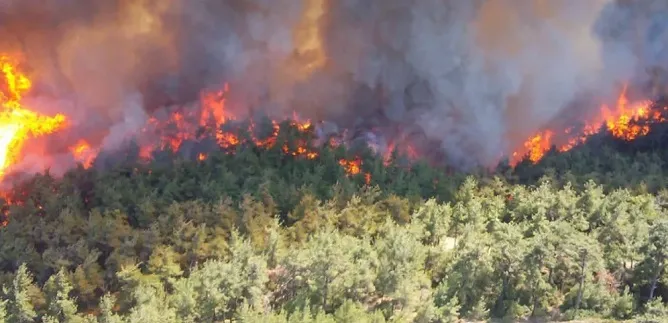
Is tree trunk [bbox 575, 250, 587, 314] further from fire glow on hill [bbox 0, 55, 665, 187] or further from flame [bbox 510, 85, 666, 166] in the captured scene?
flame [bbox 510, 85, 666, 166]

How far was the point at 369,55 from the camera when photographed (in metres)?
46.8

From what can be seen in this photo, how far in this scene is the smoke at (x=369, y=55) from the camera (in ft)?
144

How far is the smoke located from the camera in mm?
43844

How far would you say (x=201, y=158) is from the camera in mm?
39031

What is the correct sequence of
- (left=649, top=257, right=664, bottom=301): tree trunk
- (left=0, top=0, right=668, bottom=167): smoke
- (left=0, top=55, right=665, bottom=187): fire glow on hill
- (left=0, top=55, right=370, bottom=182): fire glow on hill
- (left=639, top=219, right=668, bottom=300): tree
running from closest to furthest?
(left=639, top=219, right=668, bottom=300): tree, (left=649, top=257, right=664, bottom=301): tree trunk, (left=0, top=55, right=370, bottom=182): fire glow on hill, (left=0, top=55, right=665, bottom=187): fire glow on hill, (left=0, top=0, right=668, bottom=167): smoke

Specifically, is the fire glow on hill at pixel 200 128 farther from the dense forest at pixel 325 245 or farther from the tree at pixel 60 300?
the tree at pixel 60 300

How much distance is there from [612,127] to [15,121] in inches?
1404

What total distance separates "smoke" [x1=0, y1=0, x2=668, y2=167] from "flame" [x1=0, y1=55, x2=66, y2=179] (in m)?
1.23

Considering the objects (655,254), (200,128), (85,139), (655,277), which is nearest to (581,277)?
(655,277)

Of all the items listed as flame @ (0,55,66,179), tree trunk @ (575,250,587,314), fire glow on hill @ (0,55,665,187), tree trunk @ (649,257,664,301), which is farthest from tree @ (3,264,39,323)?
tree trunk @ (649,257,664,301)

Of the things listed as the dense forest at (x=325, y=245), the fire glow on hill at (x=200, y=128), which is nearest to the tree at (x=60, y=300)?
the dense forest at (x=325, y=245)

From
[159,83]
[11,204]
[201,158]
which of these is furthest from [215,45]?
[11,204]

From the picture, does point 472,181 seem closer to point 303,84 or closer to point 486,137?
point 486,137

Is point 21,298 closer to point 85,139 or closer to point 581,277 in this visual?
point 85,139
